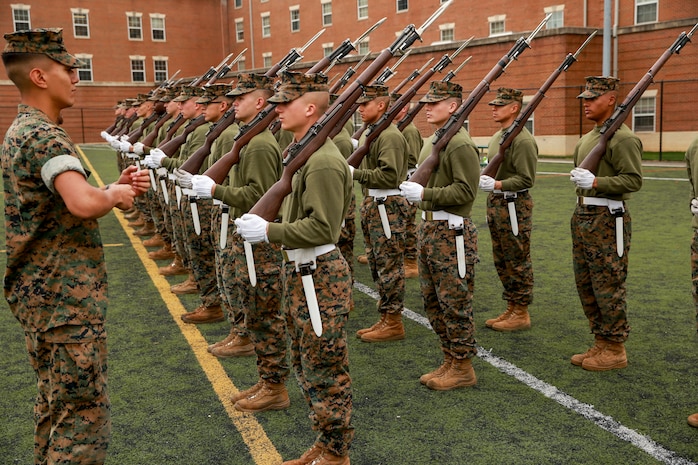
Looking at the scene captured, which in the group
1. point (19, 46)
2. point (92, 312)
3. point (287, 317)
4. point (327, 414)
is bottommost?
point (327, 414)

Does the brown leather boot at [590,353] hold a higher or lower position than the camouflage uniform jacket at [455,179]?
lower

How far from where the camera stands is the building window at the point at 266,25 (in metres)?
46.5

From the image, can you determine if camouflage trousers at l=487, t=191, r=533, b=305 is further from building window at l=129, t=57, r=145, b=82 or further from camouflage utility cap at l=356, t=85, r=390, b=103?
building window at l=129, t=57, r=145, b=82

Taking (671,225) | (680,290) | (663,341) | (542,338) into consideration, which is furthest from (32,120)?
(671,225)

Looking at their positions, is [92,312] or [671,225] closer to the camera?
[92,312]

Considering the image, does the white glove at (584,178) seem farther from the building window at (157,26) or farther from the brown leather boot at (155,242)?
the building window at (157,26)

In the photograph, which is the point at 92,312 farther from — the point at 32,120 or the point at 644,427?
the point at 644,427

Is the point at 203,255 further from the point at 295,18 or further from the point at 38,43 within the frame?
the point at 295,18

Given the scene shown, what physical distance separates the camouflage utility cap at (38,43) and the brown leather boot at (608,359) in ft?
15.3

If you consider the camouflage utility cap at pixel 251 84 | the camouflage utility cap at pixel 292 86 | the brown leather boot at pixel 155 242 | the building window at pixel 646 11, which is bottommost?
the brown leather boot at pixel 155 242

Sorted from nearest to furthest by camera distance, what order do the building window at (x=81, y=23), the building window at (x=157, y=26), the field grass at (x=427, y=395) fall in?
the field grass at (x=427, y=395), the building window at (x=81, y=23), the building window at (x=157, y=26)

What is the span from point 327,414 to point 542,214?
34.5 ft

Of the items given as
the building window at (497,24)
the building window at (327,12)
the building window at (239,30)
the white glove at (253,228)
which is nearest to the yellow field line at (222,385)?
the white glove at (253,228)

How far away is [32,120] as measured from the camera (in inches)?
130
